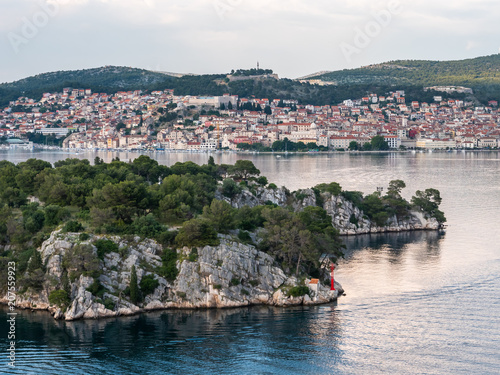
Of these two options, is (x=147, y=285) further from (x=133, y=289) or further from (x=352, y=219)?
(x=352, y=219)

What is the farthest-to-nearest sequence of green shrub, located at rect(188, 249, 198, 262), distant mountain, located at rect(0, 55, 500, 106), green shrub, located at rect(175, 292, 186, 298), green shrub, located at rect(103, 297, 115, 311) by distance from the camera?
distant mountain, located at rect(0, 55, 500, 106), green shrub, located at rect(188, 249, 198, 262), green shrub, located at rect(175, 292, 186, 298), green shrub, located at rect(103, 297, 115, 311)

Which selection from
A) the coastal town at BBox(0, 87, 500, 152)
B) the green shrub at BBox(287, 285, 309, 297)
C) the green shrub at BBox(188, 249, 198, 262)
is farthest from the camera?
the coastal town at BBox(0, 87, 500, 152)

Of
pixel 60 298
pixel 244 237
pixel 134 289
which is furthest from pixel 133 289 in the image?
pixel 244 237

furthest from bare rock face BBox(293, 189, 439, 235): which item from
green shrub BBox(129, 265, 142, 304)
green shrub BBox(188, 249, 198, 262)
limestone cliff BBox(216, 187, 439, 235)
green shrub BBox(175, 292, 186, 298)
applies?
green shrub BBox(129, 265, 142, 304)

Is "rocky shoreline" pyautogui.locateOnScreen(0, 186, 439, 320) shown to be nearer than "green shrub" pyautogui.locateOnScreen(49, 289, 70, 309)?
No

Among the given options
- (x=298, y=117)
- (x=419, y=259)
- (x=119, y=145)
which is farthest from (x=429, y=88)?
(x=419, y=259)

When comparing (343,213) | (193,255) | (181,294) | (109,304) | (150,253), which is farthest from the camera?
(343,213)

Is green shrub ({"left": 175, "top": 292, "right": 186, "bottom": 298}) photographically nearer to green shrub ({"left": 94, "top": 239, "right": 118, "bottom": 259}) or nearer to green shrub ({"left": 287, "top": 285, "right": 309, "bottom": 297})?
green shrub ({"left": 94, "top": 239, "right": 118, "bottom": 259})
